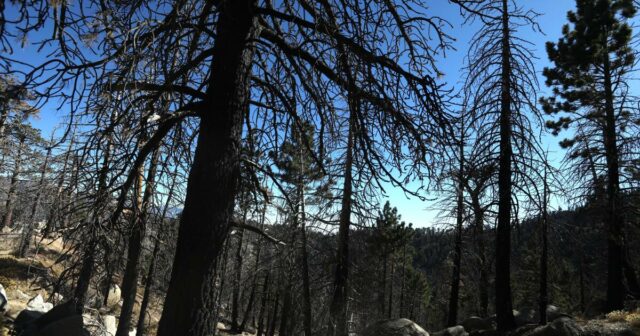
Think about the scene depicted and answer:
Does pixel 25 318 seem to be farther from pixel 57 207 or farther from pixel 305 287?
pixel 57 207

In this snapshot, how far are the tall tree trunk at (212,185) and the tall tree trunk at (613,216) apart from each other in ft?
47.7

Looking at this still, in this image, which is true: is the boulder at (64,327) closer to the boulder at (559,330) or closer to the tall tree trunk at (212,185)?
the tall tree trunk at (212,185)

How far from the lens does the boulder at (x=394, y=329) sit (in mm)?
11515

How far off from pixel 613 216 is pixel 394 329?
8.56 m

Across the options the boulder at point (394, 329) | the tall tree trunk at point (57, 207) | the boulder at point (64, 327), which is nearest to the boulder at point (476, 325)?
the boulder at point (394, 329)

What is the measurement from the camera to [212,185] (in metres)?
3.05

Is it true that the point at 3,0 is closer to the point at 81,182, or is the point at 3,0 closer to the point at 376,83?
the point at 81,182

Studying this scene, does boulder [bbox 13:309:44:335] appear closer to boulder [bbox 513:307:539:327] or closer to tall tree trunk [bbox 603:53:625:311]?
boulder [bbox 513:307:539:327]

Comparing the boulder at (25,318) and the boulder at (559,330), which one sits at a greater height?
the boulder at (559,330)

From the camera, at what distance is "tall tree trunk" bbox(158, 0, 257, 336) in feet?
9.47

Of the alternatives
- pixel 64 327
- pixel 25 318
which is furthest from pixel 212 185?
pixel 25 318

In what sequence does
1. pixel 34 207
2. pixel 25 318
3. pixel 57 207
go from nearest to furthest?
pixel 57 207, pixel 25 318, pixel 34 207

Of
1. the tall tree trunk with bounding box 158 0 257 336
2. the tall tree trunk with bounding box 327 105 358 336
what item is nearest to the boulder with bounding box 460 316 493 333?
the tall tree trunk with bounding box 327 105 358 336

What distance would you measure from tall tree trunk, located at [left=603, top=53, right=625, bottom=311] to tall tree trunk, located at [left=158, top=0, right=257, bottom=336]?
1453cm
